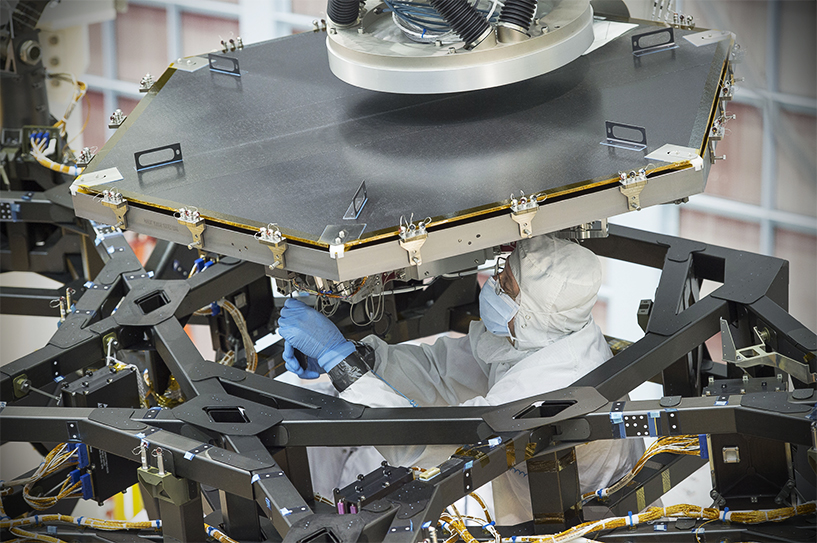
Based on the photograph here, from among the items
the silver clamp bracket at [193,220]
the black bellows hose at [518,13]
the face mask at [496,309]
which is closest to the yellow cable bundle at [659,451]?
the face mask at [496,309]

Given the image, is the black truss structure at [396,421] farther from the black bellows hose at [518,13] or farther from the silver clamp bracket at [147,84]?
the black bellows hose at [518,13]

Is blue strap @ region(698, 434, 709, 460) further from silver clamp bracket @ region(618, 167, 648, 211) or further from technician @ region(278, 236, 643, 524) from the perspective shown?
silver clamp bracket @ region(618, 167, 648, 211)

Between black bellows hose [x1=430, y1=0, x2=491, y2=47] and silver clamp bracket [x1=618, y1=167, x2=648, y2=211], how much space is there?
55 cm

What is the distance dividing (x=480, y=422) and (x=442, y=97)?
3.35ft

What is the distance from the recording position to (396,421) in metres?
2.74

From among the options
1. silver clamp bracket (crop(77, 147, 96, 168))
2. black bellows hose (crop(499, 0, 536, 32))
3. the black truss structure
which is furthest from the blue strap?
silver clamp bracket (crop(77, 147, 96, 168))

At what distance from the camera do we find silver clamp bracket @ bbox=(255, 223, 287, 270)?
2520 mm

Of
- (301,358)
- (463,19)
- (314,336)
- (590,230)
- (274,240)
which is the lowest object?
(301,358)

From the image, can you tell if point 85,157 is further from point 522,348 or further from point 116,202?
point 522,348

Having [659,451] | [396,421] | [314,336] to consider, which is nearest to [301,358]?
[314,336]

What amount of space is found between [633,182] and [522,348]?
0.67 m

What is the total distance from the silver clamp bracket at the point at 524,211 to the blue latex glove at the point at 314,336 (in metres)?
0.71

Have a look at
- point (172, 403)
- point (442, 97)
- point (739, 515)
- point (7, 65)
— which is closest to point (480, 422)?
point (739, 515)

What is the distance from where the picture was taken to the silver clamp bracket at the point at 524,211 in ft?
8.34
